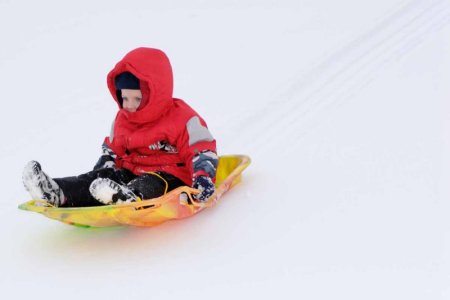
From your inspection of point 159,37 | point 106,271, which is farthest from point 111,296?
point 159,37

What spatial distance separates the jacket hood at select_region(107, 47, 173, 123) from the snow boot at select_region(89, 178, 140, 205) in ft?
1.41

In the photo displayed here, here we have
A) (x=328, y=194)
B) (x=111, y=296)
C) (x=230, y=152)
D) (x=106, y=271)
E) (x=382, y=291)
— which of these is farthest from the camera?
(x=230, y=152)

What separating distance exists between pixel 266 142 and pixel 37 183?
140 cm

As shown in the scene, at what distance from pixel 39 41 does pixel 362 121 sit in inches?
132

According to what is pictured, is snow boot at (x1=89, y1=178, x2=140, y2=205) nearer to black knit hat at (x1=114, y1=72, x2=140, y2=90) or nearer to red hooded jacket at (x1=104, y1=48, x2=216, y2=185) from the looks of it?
red hooded jacket at (x1=104, y1=48, x2=216, y2=185)

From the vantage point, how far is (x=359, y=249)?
2.27 m

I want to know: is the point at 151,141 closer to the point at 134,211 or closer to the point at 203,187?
the point at 203,187

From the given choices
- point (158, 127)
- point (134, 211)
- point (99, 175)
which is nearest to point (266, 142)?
point (158, 127)

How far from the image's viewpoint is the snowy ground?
222cm

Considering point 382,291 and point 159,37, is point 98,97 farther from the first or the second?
point 382,291

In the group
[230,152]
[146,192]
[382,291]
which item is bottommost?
[382,291]

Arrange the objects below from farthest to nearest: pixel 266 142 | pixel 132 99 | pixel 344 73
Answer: pixel 344 73 < pixel 266 142 < pixel 132 99

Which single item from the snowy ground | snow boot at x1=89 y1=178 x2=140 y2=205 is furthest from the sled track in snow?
snow boot at x1=89 y1=178 x2=140 y2=205

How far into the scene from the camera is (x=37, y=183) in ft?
7.76
